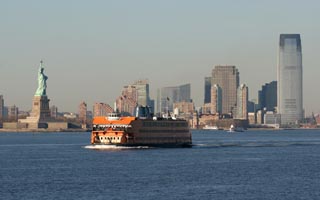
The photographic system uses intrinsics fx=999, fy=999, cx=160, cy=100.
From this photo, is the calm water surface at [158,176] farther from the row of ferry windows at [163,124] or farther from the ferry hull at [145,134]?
the row of ferry windows at [163,124]

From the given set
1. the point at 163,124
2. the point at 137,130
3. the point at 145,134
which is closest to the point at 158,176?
the point at 137,130

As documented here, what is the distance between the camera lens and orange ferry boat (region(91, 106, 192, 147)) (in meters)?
166

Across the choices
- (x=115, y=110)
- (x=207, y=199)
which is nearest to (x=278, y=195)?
(x=207, y=199)

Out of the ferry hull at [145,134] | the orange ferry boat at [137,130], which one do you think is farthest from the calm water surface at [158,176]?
the orange ferry boat at [137,130]

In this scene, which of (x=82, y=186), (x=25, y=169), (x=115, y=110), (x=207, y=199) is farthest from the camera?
(x=115, y=110)

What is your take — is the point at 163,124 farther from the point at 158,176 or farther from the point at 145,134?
the point at 158,176

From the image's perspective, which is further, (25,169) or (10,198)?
(25,169)

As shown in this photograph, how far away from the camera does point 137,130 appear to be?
168 meters

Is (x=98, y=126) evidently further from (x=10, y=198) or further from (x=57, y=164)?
(x=10, y=198)

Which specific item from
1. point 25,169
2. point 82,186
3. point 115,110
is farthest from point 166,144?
point 82,186

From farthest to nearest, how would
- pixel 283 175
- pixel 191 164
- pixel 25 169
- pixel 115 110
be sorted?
pixel 115 110 → pixel 191 164 → pixel 25 169 → pixel 283 175

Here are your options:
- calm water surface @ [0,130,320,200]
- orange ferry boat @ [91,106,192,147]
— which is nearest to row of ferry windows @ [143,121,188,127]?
orange ferry boat @ [91,106,192,147]

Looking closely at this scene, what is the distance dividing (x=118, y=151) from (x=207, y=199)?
73.1m

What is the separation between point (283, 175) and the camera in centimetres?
11300
